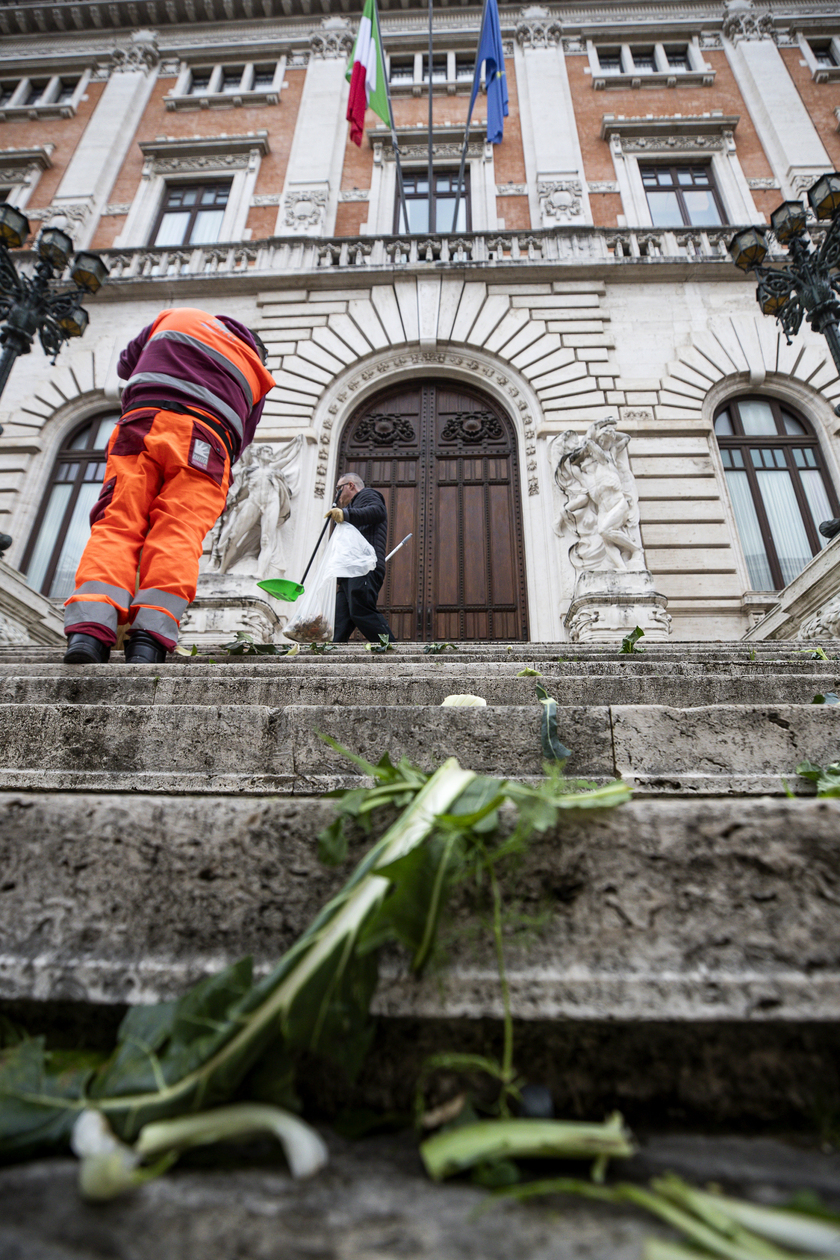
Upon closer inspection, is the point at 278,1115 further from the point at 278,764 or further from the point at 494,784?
the point at 278,764

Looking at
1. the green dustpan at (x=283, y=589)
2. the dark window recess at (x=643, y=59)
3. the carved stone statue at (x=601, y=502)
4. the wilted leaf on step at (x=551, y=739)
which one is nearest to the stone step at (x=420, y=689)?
the wilted leaf on step at (x=551, y=739)

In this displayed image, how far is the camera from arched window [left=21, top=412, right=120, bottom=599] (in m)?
9.98

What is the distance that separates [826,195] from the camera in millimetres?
6516

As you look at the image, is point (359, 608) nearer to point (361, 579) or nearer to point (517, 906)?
point (361, 579)

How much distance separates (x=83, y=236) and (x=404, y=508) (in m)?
9.29

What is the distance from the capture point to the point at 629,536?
766 cm

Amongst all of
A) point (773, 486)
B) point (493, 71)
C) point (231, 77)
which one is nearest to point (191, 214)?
point (231, 77)

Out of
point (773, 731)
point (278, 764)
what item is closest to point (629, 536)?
point (773, 731)

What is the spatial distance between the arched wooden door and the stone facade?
311 millimetres

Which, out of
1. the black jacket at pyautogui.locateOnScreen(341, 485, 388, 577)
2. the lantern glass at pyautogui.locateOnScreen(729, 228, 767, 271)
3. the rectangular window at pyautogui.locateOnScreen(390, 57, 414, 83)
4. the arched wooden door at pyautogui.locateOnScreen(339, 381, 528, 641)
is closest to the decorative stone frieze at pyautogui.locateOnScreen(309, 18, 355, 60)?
the rectangular window at pyautogui.locateOnScreen(390, 57, 414, 83)

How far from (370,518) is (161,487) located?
284cm

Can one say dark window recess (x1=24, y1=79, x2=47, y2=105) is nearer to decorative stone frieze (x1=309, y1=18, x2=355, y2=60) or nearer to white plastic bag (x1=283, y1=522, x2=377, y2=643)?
decorative stone frieze (x1=309, y1=18, x2=355, y2=60)

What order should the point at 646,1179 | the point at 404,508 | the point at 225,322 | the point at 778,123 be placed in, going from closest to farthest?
the point at 646,1179 < the point at 225,322 < the point at 404,508 < the point at 778,123

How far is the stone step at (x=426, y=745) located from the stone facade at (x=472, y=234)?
5.09 meters
